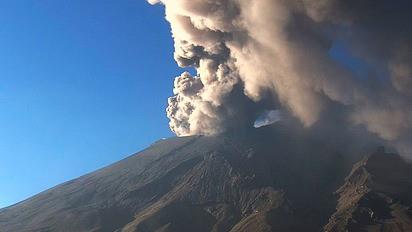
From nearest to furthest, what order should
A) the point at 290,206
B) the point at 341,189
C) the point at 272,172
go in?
the point at 290,206
the point at 341,189
the point at 272,172

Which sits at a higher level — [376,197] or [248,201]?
→ [248,201]

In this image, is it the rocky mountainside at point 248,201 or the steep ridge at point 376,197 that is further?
the rocky mountainside at point 248,201

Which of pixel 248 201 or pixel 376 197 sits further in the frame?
pixel 248 201

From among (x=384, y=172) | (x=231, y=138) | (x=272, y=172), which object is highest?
(x=231, y=138)

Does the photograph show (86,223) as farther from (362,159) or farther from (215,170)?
(362,159)

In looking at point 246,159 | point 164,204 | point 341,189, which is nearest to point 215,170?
point 246,159

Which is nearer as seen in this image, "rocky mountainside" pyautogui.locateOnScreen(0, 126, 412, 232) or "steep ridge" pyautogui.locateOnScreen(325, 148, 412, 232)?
"steep ridge" pyautogui.locateOnScreen(325, 148, 412, 232)

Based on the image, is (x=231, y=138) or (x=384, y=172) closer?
(x=384, y=172)

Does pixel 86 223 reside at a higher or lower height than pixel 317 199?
higher
